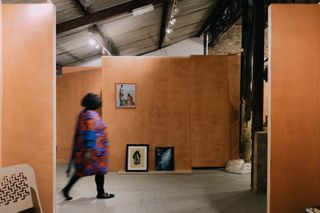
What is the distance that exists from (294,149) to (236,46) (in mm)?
8131

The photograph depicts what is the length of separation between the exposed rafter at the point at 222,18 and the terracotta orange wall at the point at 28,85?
5.56 meters

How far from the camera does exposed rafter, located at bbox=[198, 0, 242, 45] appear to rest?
8.26m

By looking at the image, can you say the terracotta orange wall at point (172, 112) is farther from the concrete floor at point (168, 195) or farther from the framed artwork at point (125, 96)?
the concrete floor at point (168, 195)

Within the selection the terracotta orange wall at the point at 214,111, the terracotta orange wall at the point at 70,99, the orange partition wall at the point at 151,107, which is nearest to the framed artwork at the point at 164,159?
the orange partition wall at the point at 151,107

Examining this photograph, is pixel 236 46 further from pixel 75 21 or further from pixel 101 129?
pixel 101 129

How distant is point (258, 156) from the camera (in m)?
5.41

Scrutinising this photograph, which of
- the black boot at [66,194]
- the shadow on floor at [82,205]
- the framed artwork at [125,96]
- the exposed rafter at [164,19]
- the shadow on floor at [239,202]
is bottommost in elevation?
the shadow on floor at [239,202]

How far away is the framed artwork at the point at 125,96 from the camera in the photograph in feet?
22.9

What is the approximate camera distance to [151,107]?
23.0ft

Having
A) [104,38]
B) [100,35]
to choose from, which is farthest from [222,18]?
[100,35]

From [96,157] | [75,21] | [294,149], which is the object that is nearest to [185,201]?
[96,157]

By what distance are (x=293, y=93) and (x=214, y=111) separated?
3.68 metres

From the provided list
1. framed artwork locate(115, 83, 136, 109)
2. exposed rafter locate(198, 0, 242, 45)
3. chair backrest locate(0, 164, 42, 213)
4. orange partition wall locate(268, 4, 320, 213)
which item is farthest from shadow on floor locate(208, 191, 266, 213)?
exposed rafter locate(198, 0, 242, 45)

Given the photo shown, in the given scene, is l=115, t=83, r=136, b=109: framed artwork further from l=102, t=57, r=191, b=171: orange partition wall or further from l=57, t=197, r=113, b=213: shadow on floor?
l=57, t=197, r=113, b=213: shadow on floor
